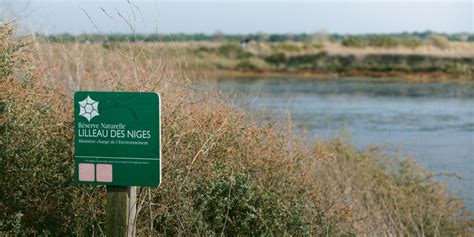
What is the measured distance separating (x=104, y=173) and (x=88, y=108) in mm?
505

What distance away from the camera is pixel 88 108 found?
6.67 meters

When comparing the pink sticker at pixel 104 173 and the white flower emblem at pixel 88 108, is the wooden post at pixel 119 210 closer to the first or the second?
the pink sticker at pixel 104 173

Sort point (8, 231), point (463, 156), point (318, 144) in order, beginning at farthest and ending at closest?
1. point (463, 156)
2. point (318, 144)
3. point (8, 231)

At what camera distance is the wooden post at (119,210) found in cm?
671

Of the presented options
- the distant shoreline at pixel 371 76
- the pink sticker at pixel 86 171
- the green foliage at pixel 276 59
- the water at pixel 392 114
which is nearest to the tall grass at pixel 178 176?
Result: the pink sticker at pixel 86 171

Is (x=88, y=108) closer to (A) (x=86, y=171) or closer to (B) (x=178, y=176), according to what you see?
(A) (x=86, y=171)

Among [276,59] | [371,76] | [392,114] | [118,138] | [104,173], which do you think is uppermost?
[276,59]

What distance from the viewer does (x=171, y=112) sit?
8.90 metres

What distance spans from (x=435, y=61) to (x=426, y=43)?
34.3 ft

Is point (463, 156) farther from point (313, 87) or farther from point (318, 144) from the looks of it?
point (313, 87)

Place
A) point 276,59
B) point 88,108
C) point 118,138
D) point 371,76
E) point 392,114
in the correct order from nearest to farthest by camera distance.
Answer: point 118,138 < point 88,108 < point 392,114 < point 371,76 < point 276,59

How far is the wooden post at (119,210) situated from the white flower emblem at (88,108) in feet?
1.84

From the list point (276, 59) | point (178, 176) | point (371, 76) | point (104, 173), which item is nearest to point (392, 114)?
point (178, 176)

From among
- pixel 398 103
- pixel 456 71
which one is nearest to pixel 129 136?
pixel 398 103
